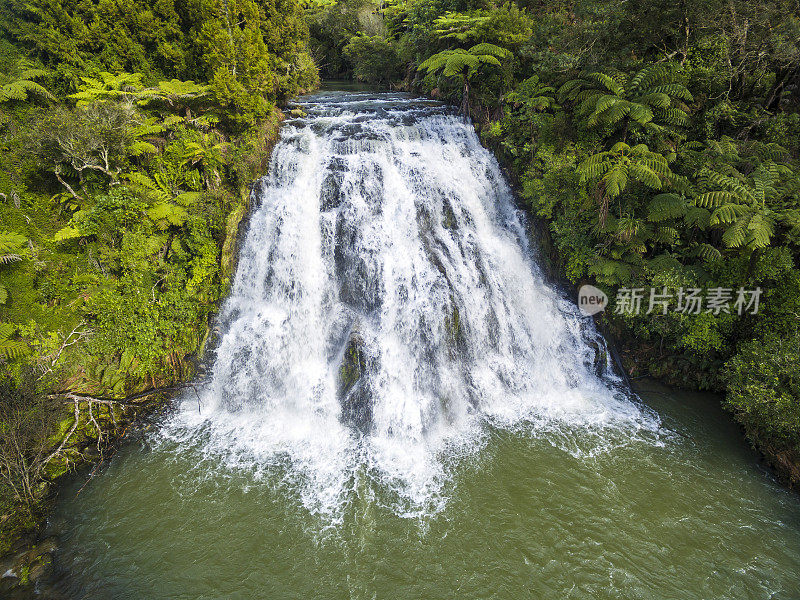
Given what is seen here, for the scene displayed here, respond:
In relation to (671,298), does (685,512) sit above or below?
below

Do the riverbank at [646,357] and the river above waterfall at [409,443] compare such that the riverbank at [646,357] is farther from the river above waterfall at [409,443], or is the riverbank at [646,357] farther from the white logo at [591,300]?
the river above waterfall at [409,443]

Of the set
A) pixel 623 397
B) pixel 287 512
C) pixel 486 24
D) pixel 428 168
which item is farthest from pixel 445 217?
pixel 287 512

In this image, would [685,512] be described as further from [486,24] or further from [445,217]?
[486,24]

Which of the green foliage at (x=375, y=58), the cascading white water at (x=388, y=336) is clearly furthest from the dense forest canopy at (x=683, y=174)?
the green foliage at (x=375, y=58)

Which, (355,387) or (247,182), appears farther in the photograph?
(247,182)

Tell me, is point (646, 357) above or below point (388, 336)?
below

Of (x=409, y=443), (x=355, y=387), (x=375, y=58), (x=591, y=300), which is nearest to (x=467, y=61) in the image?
(x=591, y=300)

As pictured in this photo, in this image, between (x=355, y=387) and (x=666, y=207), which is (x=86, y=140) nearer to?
(x=355, y=387)
